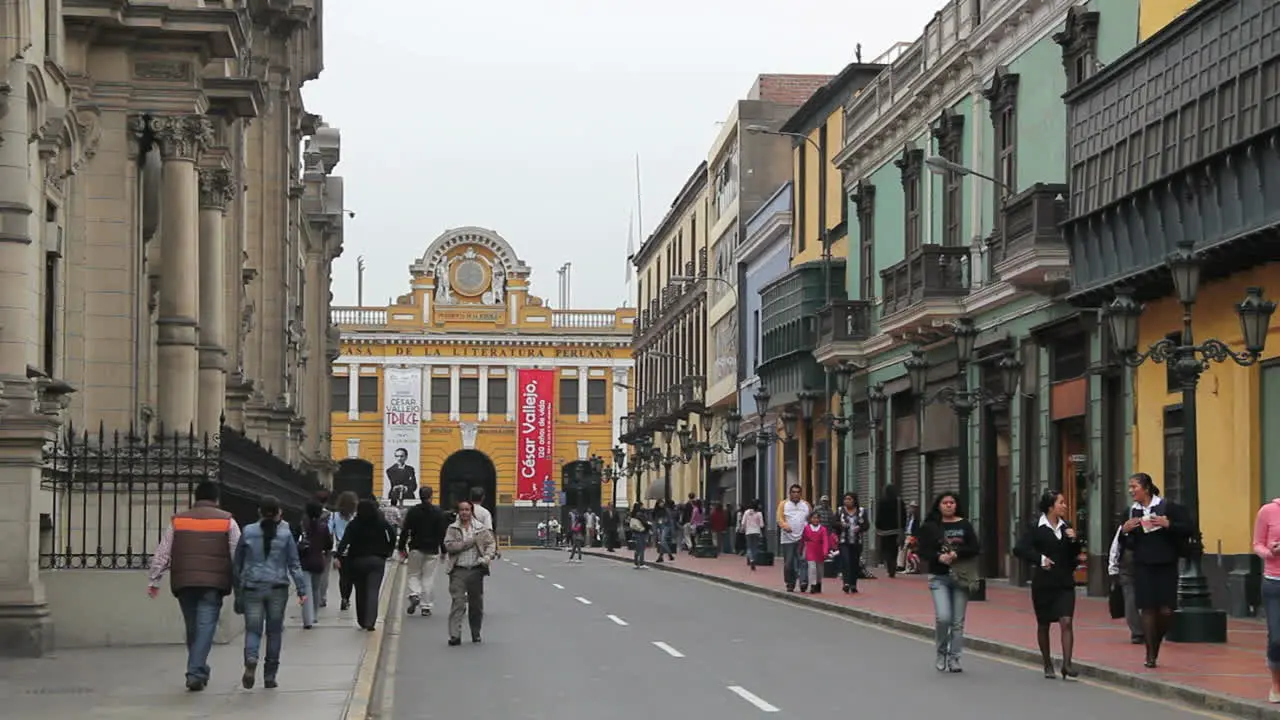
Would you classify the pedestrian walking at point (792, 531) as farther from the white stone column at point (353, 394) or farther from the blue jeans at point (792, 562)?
the white stone column at point (353, 394)

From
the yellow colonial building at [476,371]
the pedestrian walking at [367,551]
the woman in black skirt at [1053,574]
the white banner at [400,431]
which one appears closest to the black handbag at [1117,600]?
the woman in black skirt at [1053,574]

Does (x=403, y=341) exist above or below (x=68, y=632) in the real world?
above

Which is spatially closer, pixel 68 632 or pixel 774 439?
pixel 68 632

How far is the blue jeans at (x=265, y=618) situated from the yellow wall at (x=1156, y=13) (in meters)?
16.6

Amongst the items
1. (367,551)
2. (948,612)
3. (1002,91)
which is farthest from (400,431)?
(948,612)

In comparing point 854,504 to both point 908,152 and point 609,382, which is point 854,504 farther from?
point 609,382

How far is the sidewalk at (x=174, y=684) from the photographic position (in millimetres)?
15469

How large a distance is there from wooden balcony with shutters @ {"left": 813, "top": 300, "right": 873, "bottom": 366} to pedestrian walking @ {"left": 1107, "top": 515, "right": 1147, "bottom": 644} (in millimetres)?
24124

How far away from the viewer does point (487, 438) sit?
355ft

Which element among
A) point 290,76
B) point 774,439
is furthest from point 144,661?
point 774,439

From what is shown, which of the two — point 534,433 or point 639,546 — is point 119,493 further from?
point 534,433

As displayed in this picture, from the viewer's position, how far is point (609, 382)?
109 metres

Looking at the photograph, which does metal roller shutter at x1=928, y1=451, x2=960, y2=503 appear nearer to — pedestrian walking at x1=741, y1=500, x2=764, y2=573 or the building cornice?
pedestrian walking at x1=741, y1=500, x2=764, y2=573

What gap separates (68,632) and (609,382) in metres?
87.8
